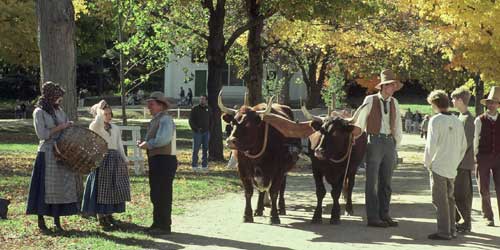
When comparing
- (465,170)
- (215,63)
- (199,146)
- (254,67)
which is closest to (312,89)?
(254,67)

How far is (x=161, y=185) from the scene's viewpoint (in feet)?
35.0

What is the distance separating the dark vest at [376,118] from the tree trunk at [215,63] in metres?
10.4

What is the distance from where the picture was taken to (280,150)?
12273mm

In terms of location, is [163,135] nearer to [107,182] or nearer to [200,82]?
[107,182]

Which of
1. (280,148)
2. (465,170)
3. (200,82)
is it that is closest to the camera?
(465,170)

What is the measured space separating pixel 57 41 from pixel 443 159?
19.7ft

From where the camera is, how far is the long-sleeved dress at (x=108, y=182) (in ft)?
35.5

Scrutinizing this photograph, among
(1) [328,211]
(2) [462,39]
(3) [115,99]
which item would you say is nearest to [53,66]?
(1) [328,211]

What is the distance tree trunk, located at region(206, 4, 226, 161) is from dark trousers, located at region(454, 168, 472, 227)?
36.2ft

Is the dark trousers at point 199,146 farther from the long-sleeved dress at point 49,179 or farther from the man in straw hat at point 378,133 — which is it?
the long-sleeved dress at point 49,179

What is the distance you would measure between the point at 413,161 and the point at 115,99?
3341cm

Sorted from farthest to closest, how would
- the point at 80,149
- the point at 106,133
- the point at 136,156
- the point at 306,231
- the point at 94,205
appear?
the point at 136,156
the point at 306,231
the point at 106,133
the point at 94,205
the point at 80,149

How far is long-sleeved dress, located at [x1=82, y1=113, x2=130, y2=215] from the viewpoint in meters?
10.8

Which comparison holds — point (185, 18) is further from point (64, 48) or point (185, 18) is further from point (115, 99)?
point (115, 99)
